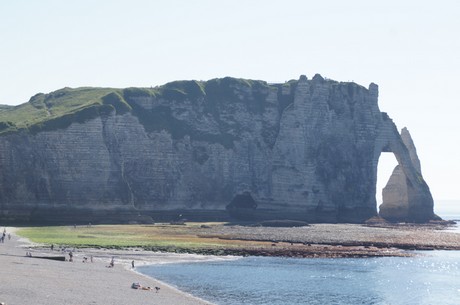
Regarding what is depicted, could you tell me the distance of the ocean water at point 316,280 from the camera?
46844mm

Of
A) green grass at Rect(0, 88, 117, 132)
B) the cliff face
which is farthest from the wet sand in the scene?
green grass at Rect(0, 88, 117, 132)

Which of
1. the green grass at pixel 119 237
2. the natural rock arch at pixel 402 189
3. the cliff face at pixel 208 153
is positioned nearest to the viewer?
the green grass at pixel 119 237

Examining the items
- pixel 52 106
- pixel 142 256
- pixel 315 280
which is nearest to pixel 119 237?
pixel 142 256

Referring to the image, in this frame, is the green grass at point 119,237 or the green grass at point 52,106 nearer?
the green grass at point 119,237

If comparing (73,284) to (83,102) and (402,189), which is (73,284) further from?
(402,189)

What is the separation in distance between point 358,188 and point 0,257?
10154cm

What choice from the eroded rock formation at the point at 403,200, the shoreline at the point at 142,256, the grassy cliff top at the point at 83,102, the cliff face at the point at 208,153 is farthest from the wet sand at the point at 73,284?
the eroded rock formation at the point at 403,200

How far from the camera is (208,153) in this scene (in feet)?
435

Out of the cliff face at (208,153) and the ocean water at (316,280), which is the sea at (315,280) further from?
the cliff face at (208,153)

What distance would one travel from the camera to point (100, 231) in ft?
297

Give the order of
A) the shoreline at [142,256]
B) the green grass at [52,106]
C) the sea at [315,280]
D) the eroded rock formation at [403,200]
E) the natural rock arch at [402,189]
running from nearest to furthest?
the shoreline at [142,256], the sea at [315,280], the green grass at [52,106], the eroded rock formation at [403,200], the natural rock arch at [402,189]

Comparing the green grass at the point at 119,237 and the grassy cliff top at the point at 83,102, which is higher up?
the grassy cliff top at the point at 83,102

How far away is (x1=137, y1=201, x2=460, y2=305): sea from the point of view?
46.8 metres

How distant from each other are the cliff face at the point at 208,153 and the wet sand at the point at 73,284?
53.9 metres
